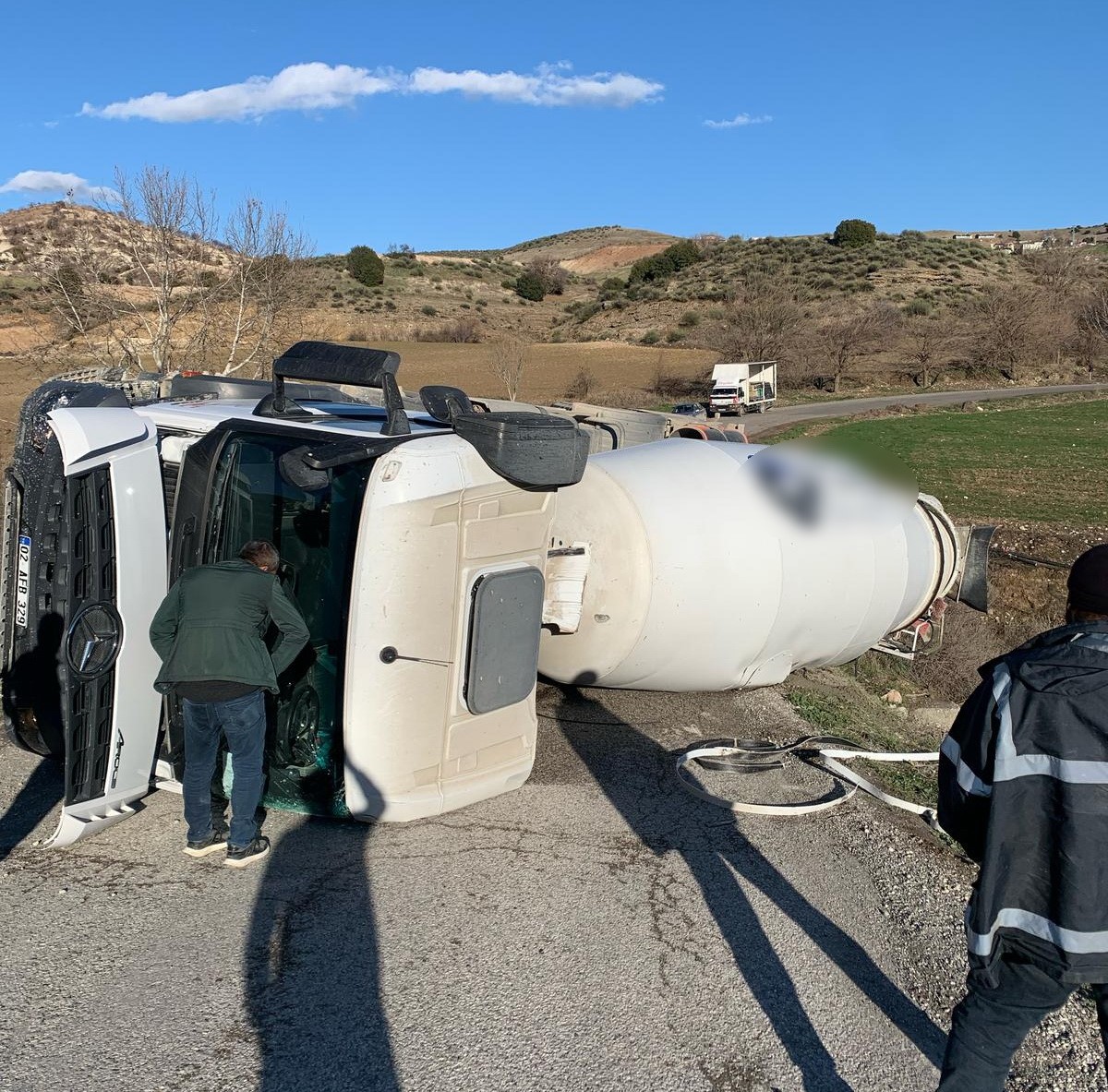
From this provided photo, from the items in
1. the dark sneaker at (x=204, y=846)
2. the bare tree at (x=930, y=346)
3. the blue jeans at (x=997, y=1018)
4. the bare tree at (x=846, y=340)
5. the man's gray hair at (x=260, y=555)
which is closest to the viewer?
the blue jeans at (x=997, y=1018)

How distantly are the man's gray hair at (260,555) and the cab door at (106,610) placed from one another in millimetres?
645

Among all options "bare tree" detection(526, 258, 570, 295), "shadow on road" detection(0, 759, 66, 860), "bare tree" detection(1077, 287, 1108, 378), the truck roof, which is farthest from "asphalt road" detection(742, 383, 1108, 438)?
"bare tree" detection(526, 258, 570, 295)

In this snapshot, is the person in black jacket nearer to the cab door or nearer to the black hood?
the black hood

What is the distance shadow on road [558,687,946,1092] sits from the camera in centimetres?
364

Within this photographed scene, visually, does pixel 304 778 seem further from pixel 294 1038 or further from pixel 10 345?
pixel 10 345

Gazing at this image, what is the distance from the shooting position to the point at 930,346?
48375 millimetres

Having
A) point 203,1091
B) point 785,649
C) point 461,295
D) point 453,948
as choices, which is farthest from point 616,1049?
point 461,295

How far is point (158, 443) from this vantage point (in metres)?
5.17

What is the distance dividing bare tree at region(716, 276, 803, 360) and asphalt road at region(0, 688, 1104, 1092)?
151 feet

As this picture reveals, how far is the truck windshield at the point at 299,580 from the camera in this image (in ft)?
15.3

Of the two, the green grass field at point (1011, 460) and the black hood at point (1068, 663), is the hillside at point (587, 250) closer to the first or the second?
the green grass field at point (1011, 460)

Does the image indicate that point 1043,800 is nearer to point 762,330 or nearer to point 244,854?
point 244,854

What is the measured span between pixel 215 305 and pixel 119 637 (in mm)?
21087

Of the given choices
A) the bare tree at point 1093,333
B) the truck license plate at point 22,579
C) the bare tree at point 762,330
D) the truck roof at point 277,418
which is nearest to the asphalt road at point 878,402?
the bare tree at point 1093,333
